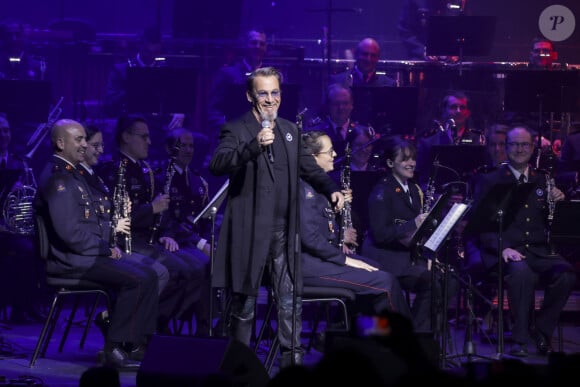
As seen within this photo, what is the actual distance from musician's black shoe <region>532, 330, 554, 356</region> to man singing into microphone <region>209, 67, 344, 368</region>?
3113 mm

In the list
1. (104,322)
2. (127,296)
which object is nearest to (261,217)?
(127,296)

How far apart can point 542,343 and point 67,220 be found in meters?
4.17

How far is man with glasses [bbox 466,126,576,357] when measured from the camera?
9.48m

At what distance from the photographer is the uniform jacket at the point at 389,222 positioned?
9.35 m

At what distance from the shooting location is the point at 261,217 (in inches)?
271

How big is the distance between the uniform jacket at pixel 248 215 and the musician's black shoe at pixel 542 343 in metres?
3.26

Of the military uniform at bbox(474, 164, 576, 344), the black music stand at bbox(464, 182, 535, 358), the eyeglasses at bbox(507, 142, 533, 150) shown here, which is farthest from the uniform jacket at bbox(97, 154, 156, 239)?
the eyeglasses at bbox(507, 142, 533, 150)

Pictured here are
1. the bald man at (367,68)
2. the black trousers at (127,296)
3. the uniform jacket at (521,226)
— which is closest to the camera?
the black trousers at (127,296)

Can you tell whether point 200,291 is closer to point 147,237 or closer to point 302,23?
point 147,237

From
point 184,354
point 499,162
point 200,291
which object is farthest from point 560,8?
point 184,354

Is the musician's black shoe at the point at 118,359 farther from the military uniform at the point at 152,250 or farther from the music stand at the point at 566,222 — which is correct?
the music stand at the point at 566,222

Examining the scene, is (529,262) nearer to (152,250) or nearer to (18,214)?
(152,250)

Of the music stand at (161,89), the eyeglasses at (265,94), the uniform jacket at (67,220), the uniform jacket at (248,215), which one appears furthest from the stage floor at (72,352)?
the music stand at (161,89)

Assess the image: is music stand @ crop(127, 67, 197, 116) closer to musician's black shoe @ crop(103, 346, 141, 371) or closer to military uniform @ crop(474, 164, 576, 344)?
military uniform @ crop(474, 164, 576, 344)
